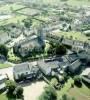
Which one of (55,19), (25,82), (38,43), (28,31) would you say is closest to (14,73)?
(25,82)

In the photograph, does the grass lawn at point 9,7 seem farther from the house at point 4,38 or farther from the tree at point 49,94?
the tree at point 49,94

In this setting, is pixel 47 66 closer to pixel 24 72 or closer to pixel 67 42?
pixel 24 72

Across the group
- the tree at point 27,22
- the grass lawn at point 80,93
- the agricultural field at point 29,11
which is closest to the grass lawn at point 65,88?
the grass lawn at point 80,93

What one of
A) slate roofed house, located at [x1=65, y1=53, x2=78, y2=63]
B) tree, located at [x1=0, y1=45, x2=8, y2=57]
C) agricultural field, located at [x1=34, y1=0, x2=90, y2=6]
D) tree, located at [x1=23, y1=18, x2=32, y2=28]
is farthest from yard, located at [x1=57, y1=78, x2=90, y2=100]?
agricultural field, located at [x1=34, y1=0, x2=90, y2=6]

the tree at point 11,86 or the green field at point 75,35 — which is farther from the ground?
the tree at point 11,86

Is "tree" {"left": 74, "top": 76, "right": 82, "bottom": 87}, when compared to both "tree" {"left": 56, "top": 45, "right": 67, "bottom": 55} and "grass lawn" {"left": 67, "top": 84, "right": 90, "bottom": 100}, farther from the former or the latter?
"tree" {"left": 56, "top": 45, "right": 67, "bottom": 55}

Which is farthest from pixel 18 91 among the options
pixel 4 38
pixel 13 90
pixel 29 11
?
pixel 29 11
